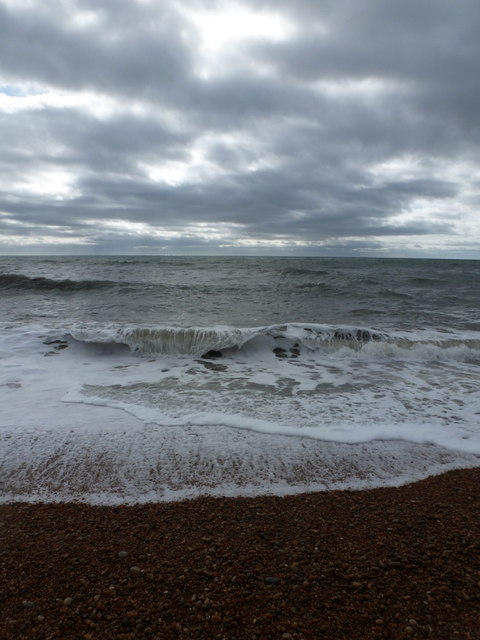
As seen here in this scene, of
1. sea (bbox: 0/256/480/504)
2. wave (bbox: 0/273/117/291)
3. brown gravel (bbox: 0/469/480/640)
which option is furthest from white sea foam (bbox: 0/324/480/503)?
wave (bbox: 0/273/117/291)

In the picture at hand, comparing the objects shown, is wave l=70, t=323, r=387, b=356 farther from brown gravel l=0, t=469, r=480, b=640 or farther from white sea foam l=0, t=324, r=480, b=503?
brown gravel l=0, t=469, r=480, b=640

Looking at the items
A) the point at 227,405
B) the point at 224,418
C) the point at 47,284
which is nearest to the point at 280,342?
the point at 227,405

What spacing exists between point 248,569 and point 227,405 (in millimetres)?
2877

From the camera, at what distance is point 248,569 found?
2.21 meters

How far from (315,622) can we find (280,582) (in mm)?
290

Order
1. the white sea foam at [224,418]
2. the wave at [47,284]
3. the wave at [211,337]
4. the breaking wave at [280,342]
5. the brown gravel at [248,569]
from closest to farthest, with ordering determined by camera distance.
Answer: the brown gravel at [248,569]
the white sea foam at [224,418]
the breaking wave at [280,342]
the wave at [211,337]
the wave at [47,284]

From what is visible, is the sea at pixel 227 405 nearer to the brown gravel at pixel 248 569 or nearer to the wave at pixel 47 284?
the brown gravel at pixel 248 569

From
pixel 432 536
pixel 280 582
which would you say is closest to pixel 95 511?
pixel 280 582

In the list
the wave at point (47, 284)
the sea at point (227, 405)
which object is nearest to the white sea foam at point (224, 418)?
the sea at point (227, 405)

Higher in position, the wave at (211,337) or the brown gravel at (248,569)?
the wave at (211,337)

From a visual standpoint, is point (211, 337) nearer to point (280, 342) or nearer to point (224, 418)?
point (280, 342)

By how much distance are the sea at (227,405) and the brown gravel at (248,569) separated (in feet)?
1.09

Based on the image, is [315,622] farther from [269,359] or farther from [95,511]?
[269,359]

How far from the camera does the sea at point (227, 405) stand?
3.38 metres
